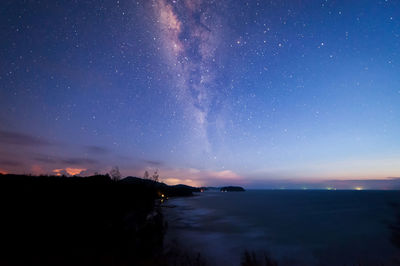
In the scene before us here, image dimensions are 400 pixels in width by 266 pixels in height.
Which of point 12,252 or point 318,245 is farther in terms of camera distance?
point 318,245

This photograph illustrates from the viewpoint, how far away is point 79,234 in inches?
494

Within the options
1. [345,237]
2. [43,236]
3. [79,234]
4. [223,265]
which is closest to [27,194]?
[43,236]

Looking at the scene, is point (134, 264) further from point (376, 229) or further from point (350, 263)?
point (376, 229)

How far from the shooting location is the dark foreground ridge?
970cm

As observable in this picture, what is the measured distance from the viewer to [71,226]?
1277 cm

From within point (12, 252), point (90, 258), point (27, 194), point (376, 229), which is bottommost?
point (376, 229)

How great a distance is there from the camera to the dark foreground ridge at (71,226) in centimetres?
970

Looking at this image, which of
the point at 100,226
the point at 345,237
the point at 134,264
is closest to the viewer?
the point at 134,264

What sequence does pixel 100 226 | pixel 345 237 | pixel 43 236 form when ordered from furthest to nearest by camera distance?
pixel 345 237 < pixel 100 226 < pixel 43 236

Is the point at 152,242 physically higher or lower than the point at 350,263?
higher

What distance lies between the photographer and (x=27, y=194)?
12883 millimetres

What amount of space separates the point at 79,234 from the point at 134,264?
18.3ft

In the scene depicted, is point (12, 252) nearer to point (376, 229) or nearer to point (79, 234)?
point (79, 234)

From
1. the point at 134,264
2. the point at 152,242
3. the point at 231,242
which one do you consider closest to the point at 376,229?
the point at 231,242
